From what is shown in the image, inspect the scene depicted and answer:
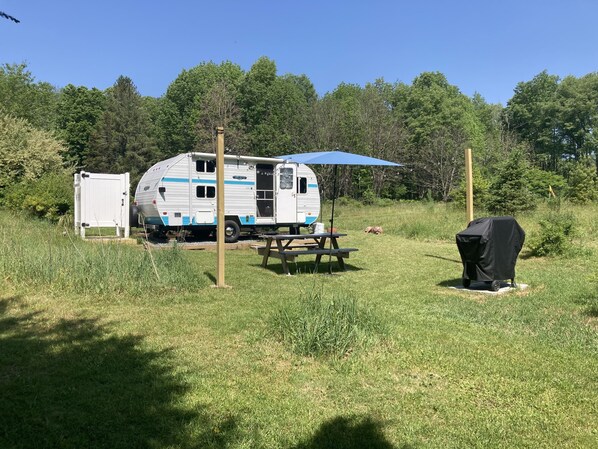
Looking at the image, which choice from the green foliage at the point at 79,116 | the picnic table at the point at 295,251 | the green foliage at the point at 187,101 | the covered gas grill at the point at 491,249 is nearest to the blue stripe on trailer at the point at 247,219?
the picnic table at the point at 295,251

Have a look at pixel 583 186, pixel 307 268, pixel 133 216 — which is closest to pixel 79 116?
pixel 133 216

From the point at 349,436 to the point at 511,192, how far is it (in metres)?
19.1

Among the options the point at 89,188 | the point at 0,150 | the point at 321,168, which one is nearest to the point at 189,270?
the point at 89,188

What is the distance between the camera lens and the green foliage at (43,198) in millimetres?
14672

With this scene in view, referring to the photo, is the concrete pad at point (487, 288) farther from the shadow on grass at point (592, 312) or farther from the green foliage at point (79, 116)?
the green foliage at point (79, 116)

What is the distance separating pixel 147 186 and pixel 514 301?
37.0 ft

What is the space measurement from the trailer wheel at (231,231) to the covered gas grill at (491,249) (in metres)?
8.41

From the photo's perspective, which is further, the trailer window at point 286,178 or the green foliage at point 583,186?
the green foliage at point 583,186

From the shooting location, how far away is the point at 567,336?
4684 mm

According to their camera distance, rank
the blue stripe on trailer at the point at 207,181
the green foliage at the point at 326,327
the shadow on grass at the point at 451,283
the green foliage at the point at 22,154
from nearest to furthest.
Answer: the green foliage at the point at 326,327, the shadow on grass at the point at 451,283, the blue stripe on trailer at the point at 207,181, the green foliage at the point at 22,154

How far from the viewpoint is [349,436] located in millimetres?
2750

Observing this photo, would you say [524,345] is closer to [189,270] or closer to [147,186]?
[189,270]

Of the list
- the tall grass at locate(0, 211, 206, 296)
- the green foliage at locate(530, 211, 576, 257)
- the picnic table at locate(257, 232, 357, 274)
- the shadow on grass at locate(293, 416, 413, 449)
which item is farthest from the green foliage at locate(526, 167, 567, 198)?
the shadow on grass at locate(293, 416, 413, 449)

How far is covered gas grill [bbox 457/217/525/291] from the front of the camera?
22.5 feet
